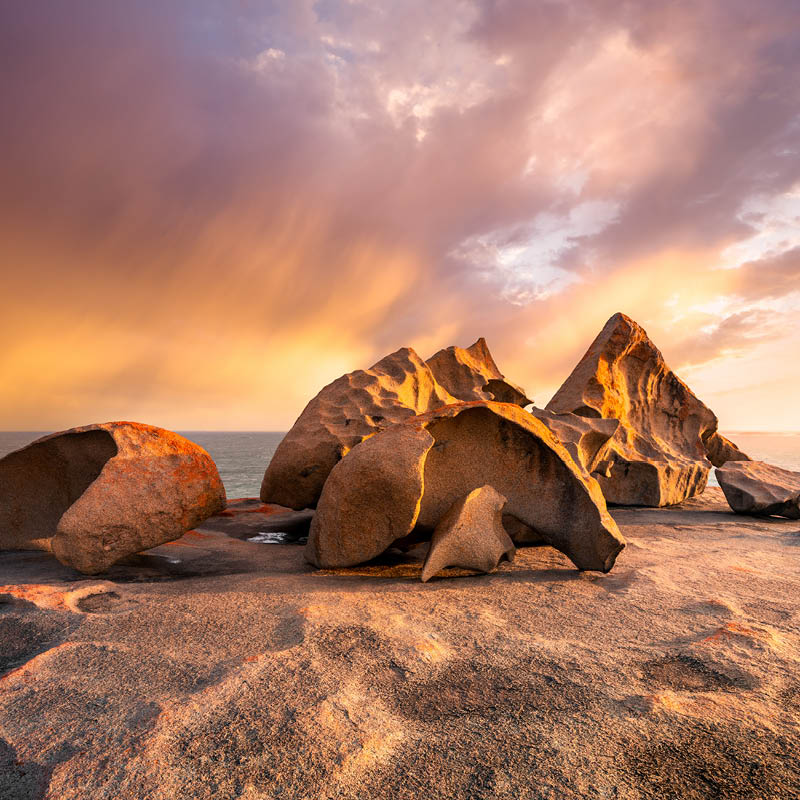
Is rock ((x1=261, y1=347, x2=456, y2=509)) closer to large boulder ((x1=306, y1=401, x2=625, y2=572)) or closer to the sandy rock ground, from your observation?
large boulder ((x1=306, y1=401, x2=625, y2=572))

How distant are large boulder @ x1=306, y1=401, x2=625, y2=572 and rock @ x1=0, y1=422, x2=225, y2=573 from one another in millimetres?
1079

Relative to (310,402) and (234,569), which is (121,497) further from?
(310,402)

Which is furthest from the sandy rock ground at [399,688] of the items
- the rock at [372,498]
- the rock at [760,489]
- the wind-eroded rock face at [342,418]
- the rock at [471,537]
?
the rock at [760,489]

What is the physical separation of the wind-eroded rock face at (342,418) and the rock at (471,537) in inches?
62.8

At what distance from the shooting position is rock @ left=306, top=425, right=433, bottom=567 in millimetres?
3564

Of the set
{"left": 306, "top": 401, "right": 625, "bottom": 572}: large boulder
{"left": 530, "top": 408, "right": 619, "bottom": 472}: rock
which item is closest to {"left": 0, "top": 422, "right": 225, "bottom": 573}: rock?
{"left": 306, "top": 401, "right": 625, "bottom": 572}: large boulder

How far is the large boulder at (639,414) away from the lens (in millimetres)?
7570

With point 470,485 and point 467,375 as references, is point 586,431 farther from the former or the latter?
point 470,485

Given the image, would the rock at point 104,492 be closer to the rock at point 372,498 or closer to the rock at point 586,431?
the rock at point 372,498

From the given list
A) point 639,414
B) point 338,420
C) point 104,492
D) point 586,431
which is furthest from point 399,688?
point 639,414

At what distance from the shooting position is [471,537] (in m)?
3.72

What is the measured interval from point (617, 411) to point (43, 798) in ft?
27.6

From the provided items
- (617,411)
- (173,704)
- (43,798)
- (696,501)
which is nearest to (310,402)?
(173,704)

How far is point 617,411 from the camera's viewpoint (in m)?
8.42
